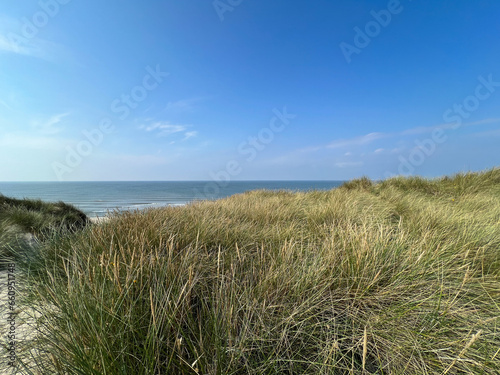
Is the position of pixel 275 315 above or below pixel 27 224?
above

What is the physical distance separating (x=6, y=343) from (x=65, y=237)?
5.84 ft

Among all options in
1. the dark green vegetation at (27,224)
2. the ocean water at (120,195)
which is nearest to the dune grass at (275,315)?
the dark green vegetation at (27,224)

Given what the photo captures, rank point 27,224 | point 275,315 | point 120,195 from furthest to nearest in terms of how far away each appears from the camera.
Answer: point 120,195, point 27,224, point 275,315

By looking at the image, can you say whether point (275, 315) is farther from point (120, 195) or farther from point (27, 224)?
point (120, 195)

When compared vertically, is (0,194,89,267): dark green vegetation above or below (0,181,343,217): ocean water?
above

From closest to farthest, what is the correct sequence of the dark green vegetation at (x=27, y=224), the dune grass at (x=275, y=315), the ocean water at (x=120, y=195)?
1. the dune grass at (x=275, y=315)
2. the dark green vegetation at (x=27, y=224)
3. the ocean water at (x=120, y=195)

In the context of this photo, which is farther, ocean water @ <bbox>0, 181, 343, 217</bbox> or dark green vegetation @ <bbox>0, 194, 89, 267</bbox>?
ocean water @ <bbox>0, 181, 343, 217</bbox>

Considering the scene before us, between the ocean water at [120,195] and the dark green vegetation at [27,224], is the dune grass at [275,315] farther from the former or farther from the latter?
the ocean water at [120,195]

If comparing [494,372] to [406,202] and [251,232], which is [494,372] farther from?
[406,202]

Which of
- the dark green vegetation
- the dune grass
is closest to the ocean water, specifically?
the dark green vegetation

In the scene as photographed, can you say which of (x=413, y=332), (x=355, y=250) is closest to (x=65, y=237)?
(x=355, y=250)

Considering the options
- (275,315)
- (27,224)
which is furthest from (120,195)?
Result: (275,315)

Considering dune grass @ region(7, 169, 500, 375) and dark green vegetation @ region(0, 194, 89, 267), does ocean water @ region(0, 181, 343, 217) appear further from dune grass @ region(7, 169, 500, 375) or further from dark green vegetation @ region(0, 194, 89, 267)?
dune grass @ region(7, 169, 500, 375)

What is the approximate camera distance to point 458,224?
10.7 feet
